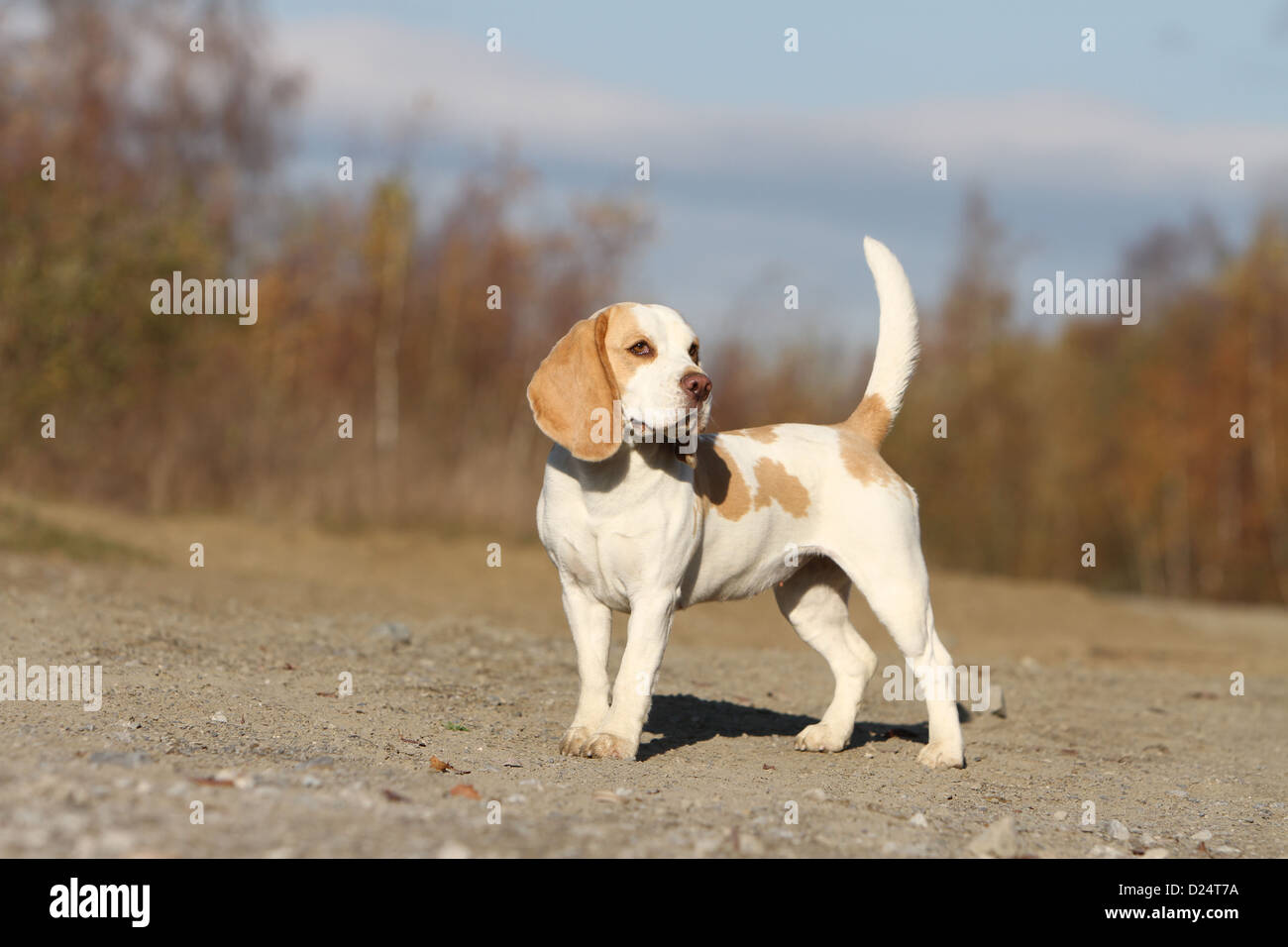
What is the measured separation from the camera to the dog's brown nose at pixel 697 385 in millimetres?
5273

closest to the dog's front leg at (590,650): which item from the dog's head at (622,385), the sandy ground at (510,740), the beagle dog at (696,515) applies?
the beagle dog at (696,515)

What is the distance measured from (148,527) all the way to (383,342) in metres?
6.94

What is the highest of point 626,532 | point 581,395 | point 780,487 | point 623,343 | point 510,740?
point 623,343

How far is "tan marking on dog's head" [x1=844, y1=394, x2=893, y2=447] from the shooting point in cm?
666

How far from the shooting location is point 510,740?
607cm

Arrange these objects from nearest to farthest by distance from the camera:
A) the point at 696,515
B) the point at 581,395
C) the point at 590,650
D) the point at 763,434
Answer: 1. the point at 581,395
2. the point at 696,515
3. the point at 590,650
4. the point at 763,434

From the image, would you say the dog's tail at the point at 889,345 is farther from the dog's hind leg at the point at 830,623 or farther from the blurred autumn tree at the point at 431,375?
the blurred autumn tree at the point at 431,375

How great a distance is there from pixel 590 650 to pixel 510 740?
66 centimetres

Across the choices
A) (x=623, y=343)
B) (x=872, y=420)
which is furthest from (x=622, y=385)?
(x=872, y=420)

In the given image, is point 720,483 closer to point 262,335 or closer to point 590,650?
point 590,650

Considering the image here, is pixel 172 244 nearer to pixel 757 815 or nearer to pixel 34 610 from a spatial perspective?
pixel 34 610

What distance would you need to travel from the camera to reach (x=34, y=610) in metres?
8.53

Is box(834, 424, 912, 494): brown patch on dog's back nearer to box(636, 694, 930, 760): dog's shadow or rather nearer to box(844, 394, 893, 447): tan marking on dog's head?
Answer: box(844, 394, 893, 447): tan marking on dog's head

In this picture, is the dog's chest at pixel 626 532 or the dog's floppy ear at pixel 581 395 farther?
the dog's chest at pixel 626 532
